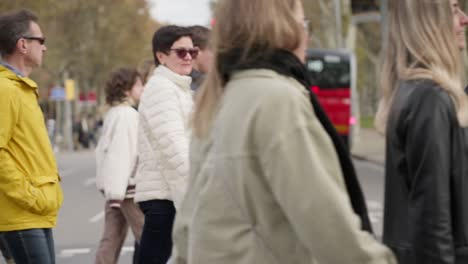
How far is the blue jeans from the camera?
16.3ft

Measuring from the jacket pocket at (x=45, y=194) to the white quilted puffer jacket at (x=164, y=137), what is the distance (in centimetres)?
83

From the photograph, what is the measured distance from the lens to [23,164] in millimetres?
5023

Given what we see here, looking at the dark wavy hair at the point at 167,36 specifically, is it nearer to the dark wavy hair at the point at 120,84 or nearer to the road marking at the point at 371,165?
the dark wavy hair at the point at 120,84

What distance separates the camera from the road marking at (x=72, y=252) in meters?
10.6

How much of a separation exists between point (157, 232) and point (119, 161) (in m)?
1.34

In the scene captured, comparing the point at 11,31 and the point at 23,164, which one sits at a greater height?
the point at 11,31

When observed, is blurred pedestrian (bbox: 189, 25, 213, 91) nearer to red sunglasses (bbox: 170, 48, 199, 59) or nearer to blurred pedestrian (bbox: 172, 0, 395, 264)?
red sunglasses (bbox: 170, 48, 199, 59)

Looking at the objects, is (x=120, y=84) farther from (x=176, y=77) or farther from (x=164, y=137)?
(x=164, y=137)

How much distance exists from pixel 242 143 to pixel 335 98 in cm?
3205

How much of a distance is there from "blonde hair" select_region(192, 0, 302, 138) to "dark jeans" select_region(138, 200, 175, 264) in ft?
10.3

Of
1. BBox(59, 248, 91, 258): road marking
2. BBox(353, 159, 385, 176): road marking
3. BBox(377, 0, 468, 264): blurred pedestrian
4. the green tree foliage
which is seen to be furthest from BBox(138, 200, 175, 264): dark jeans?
A: the green tree foliage

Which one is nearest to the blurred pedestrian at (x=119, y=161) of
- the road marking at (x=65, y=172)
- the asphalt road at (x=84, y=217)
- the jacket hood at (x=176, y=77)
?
the jacket hood at (x=176, y=77)

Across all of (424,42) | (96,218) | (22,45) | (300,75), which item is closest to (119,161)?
(22,45)

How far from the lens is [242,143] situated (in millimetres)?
2779
